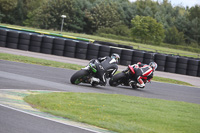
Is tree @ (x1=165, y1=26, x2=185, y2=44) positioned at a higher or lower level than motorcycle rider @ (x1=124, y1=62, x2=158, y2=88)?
higher

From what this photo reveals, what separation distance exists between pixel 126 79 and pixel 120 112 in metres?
5.44

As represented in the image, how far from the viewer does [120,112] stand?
25.9 ft

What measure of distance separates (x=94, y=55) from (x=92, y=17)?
186ft

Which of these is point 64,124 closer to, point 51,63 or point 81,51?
point 51,63

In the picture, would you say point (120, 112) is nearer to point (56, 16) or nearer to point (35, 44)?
point (35, 44)

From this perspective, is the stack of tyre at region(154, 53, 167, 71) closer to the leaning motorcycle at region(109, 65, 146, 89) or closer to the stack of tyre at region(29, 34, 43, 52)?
the stack of tyre at region(29, 34, 43, 52)

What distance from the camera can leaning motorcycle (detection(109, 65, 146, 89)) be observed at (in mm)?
12945

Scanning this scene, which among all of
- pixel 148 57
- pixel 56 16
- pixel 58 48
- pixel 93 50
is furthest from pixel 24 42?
pixel 56 16

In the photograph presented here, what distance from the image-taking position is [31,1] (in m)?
86.2

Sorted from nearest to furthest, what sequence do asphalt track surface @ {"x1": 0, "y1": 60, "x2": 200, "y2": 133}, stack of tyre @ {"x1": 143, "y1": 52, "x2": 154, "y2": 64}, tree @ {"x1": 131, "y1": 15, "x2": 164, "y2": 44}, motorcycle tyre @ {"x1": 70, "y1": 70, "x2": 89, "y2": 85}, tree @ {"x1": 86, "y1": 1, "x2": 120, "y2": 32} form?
asphalt track surface @ {"x1": 0, "y1": 60, "x2": 200, "y2": 133} → motorcycle tyre @ {"x1": 70, "y1": 70, "x2": 89, "y2": 85} → stack of tyre @ {"x1": 143, "y1": 52, "x2": 154, "y2": 64} → tree @ {"x1": 131, "y1": 15, "x2": 164, "y2": 44} → tree @ {"x1": 86, "y1": 1, "x2": 120, "y2": 32}

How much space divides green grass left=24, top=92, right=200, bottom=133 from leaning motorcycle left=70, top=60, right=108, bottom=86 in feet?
5.97

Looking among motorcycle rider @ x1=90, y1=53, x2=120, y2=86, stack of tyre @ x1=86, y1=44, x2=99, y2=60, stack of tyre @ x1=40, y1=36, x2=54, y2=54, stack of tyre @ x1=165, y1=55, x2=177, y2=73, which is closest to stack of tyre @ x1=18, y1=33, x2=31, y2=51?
stack of tyre @ x1=40, y1=36, x2=54, y2=54

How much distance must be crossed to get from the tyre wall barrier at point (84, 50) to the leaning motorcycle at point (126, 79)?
7.82m

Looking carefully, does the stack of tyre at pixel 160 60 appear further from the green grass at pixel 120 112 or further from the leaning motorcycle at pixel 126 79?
the green grass at pixel 120 112
